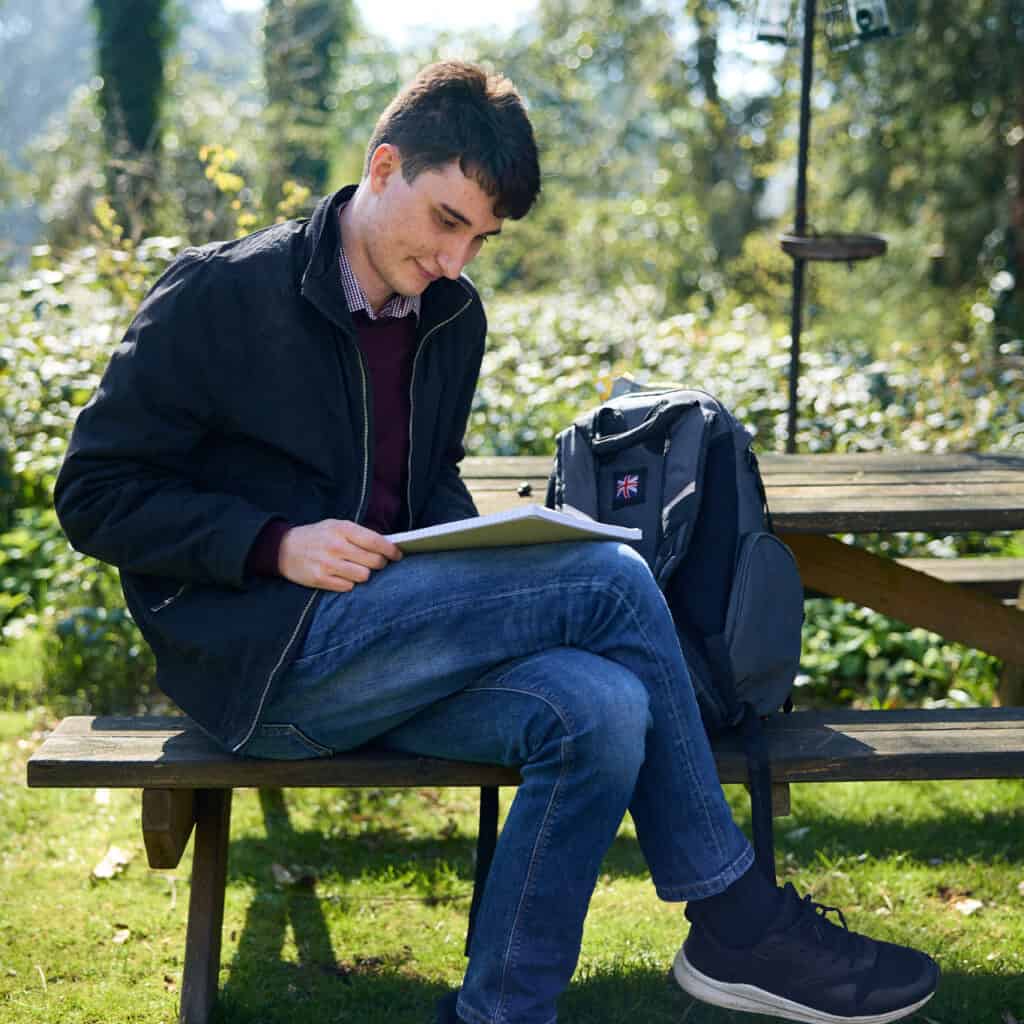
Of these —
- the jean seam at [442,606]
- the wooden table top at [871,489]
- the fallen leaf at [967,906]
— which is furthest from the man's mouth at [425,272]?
the fallen leaf at [967,906]

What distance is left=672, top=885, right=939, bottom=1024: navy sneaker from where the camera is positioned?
2.08 metres

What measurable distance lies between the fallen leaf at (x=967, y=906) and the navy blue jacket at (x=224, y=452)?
1.57 metres

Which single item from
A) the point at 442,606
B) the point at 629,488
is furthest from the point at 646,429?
the point at 442,606

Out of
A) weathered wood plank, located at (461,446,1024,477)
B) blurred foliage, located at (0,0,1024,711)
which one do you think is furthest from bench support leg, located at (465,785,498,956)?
blurred foliage, located at (0,0,1024,711)

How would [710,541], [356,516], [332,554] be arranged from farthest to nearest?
1. [710,541]
2. [356,516]
3. [332,554]

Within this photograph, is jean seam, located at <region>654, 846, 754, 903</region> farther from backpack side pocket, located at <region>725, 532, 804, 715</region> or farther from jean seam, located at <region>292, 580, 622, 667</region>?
jean seam, located at <region>292, 580, 622, 667</region>

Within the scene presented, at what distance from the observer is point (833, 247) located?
416 centimetres

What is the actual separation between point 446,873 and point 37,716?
1529mm

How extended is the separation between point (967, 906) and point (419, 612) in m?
1.53

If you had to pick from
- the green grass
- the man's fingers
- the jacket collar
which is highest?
the jacket collar

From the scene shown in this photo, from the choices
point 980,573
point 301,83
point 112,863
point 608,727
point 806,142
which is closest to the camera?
point 608,727

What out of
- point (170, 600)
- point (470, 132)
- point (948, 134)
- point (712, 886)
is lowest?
point (712, 886)

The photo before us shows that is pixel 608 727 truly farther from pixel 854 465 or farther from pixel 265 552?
pixel 854 465

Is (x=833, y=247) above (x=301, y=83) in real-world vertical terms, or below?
below
